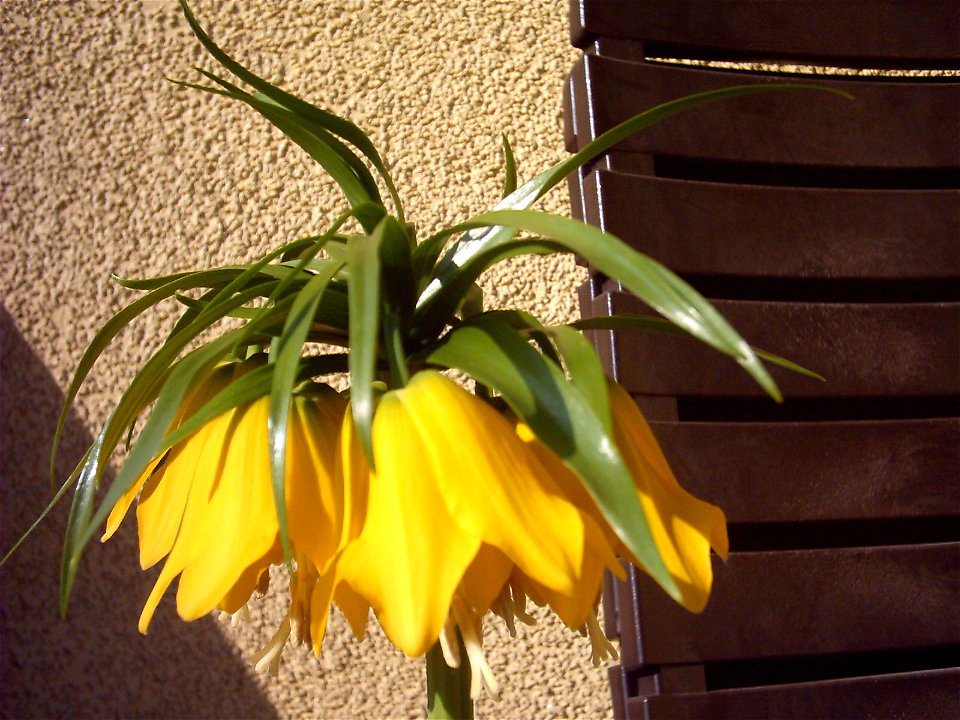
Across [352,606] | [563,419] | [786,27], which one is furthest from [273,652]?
[786,27]

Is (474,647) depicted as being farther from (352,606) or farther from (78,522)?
(78,522)

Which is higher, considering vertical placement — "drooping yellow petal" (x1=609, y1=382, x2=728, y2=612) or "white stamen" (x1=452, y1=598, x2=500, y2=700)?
"drooping yellow petal" (x1=609, y1=382, x2=728, y2=612)

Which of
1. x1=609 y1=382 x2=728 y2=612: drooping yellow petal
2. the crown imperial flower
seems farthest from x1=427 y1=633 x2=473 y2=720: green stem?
x1=609 y1=382 x2=728 y2=612: drooping yellow petal

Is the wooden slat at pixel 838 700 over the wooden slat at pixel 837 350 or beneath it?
beneath

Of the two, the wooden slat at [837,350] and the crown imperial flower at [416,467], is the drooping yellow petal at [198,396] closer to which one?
the crown imperial flower at [416,467]

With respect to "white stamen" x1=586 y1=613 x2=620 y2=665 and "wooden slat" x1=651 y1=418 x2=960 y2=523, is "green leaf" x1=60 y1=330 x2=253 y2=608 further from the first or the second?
"wooden slat" x1=651 y1=418 x2=960 y2=523

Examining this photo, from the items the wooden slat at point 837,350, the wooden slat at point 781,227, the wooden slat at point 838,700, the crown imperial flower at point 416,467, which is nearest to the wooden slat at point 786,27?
the wooden slat at point 781,227
